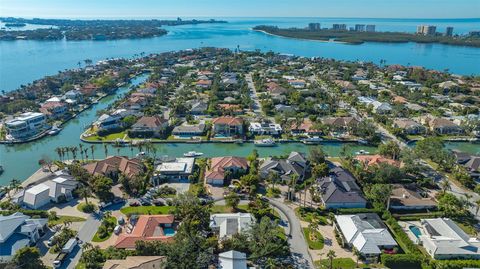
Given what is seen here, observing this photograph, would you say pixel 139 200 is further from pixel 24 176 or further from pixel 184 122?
pixel 184 122

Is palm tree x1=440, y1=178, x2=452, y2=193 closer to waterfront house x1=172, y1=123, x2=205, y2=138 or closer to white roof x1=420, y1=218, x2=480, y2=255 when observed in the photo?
white roof x1=420, y1=218, x2=480, y2=255

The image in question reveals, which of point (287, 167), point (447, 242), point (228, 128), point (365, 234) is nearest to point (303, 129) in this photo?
point (228, 128)

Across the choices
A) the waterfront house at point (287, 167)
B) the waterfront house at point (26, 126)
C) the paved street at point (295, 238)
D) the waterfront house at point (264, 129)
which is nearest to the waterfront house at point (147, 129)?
the waterfront house at point (264, 129)

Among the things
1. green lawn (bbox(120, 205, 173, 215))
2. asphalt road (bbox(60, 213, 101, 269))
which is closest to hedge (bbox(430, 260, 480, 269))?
green lawn (bbox(120, 205, 173, 215))

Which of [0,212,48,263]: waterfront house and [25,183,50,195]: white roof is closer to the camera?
[0,212,48,263]: waterfront house

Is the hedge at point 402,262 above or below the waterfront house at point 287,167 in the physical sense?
below

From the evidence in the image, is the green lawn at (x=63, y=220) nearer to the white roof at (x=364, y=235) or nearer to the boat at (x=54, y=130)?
the white roof at (x=364, y=235)

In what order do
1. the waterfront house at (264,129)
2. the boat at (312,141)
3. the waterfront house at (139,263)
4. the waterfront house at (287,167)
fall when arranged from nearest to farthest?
the waterfront house at (139,263) < the waterfront house at (287,167) < the boat at (312,141) < the waterfront house at (264,129)

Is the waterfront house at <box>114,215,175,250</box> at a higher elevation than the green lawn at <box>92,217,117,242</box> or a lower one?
higher
